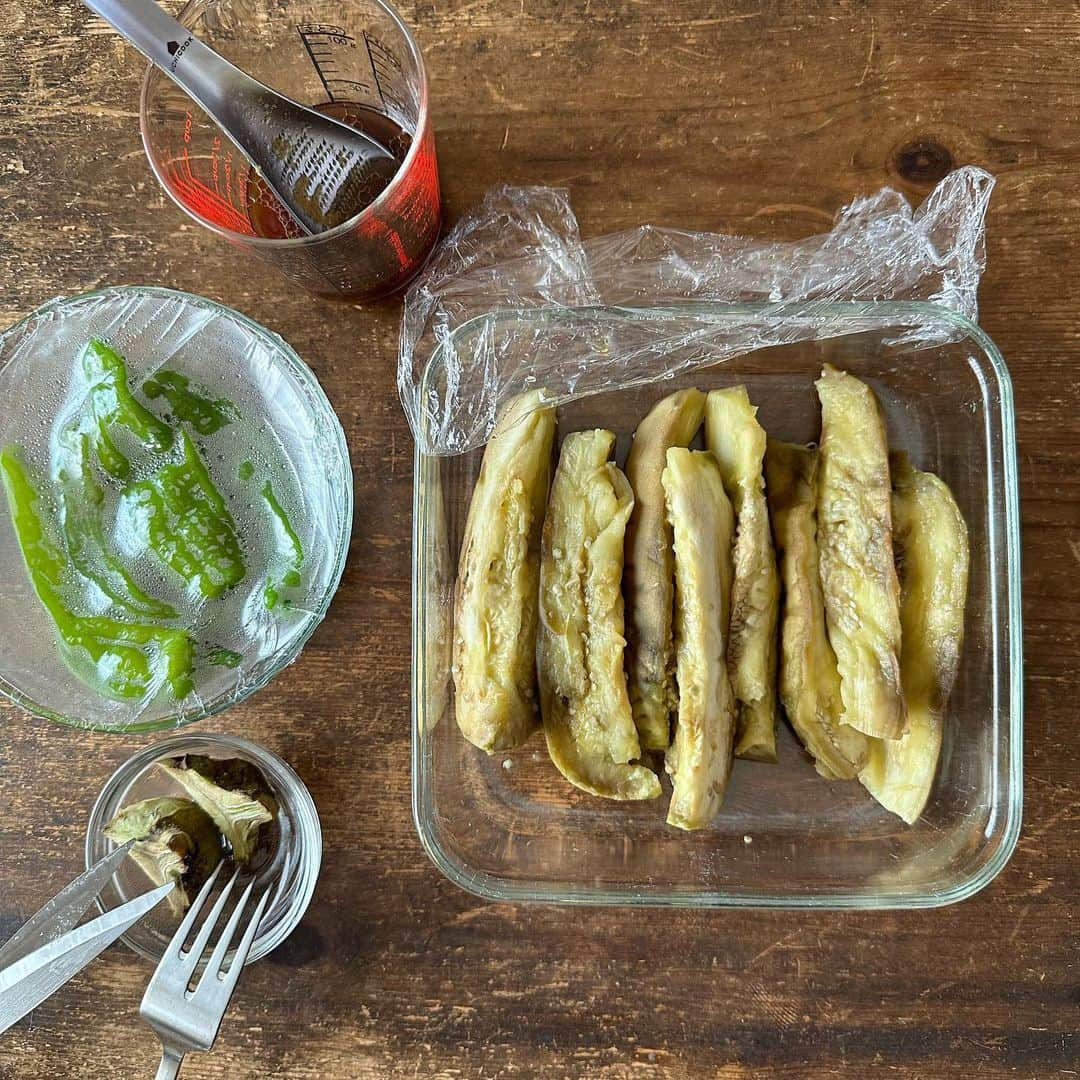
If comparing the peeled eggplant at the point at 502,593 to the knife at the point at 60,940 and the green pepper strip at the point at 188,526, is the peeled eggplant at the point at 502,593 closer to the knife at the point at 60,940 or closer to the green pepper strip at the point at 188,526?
the green pepper strip at the point at 188,526

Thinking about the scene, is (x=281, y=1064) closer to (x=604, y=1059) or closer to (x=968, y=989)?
(x=604, y=1059)

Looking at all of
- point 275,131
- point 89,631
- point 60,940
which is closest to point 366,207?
point 275,131

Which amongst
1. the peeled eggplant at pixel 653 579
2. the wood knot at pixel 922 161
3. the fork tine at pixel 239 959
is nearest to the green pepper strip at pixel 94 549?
the fork tine at pixel 239 959

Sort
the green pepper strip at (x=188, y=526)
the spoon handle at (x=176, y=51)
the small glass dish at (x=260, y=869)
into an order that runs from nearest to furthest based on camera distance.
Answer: the spoon handle at (x=176, y=51), the green pepper strip at (x=188, y=526), the small glass dish at (x=260, y=869)

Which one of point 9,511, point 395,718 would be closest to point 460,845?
point 395,718

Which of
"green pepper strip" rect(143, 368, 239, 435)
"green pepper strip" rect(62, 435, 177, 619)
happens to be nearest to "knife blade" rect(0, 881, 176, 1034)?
"green pepper strip" rect(62, 435, 177, 619)

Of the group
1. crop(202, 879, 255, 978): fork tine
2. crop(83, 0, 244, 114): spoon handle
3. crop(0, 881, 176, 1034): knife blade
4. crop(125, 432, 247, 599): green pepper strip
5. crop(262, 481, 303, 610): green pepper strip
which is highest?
crop(83, 0, 244, 114): spoon handle

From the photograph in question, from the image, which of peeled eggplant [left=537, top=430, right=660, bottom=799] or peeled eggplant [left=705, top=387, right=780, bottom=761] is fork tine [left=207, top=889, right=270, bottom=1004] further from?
peeled eggplant [left=705, top=387, right=780, bottom=761]
